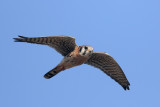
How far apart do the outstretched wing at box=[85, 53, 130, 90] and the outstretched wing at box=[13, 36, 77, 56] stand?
1369 mm

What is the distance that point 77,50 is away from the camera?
14.7 m

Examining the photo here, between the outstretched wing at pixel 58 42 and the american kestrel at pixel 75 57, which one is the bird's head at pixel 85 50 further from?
the outstretched wing at pixel 58 42

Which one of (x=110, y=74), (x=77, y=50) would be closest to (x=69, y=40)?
(x=77, y=50)

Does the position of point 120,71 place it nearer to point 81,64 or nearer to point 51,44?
point 81,64

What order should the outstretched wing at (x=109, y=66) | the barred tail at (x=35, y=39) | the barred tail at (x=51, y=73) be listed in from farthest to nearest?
the outstretched wing at (x=109, y=66) < the barred tail at (x=51, y=73) < the barred tail at (x=35, y=39)

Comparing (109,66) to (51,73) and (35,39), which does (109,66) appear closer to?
(51,73)

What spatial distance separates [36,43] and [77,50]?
1.72 metres

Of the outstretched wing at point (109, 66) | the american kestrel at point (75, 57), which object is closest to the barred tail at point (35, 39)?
the american kestrel at point (75, 57)

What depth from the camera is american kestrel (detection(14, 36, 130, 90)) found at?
14.4 meters

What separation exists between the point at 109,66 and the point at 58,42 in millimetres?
2984

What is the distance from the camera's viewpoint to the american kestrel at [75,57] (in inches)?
567

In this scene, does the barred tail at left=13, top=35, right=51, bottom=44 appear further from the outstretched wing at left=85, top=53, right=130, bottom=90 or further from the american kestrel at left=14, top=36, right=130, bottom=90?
the outstretched wing at left=85, top=53, right=130, bottom=90

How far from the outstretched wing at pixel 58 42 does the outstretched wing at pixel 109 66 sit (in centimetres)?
137

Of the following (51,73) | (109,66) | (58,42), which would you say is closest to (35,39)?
(58,42)
